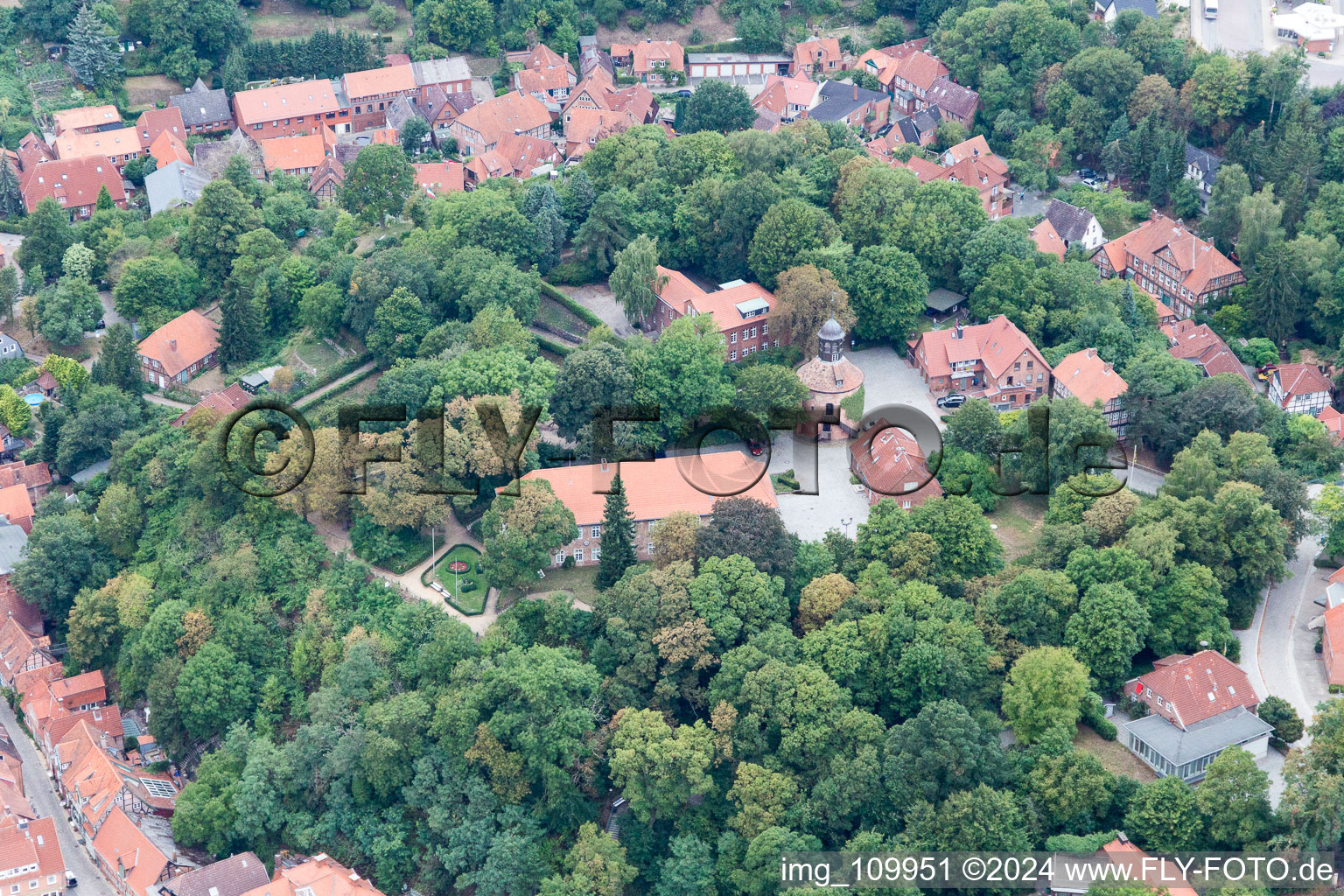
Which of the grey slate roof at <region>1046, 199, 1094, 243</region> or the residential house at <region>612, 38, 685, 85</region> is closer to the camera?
the grey slate roof at <region>1046, 199, 1094, 243</region>

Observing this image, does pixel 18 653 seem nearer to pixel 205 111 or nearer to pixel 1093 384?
pixel 205 111

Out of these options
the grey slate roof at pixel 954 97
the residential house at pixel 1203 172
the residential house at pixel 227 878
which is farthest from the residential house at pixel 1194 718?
the grey slate roof at pixel 954 97

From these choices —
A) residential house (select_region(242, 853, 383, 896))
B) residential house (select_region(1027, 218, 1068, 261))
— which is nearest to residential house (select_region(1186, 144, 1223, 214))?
residential house (select_region(1027, 218, 1068, 261))

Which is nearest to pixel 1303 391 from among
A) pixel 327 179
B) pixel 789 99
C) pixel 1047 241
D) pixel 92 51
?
pixel 1047 241

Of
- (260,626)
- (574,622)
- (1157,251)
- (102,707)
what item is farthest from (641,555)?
(1157,251)

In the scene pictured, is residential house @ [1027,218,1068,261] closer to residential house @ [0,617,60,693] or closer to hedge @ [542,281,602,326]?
hedge @ [542,281,602,326]

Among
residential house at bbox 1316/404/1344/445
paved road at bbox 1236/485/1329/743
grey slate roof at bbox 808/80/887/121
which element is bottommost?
paved road at bbox 1236/485/1329/743

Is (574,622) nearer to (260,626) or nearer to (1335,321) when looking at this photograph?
(260,626)
